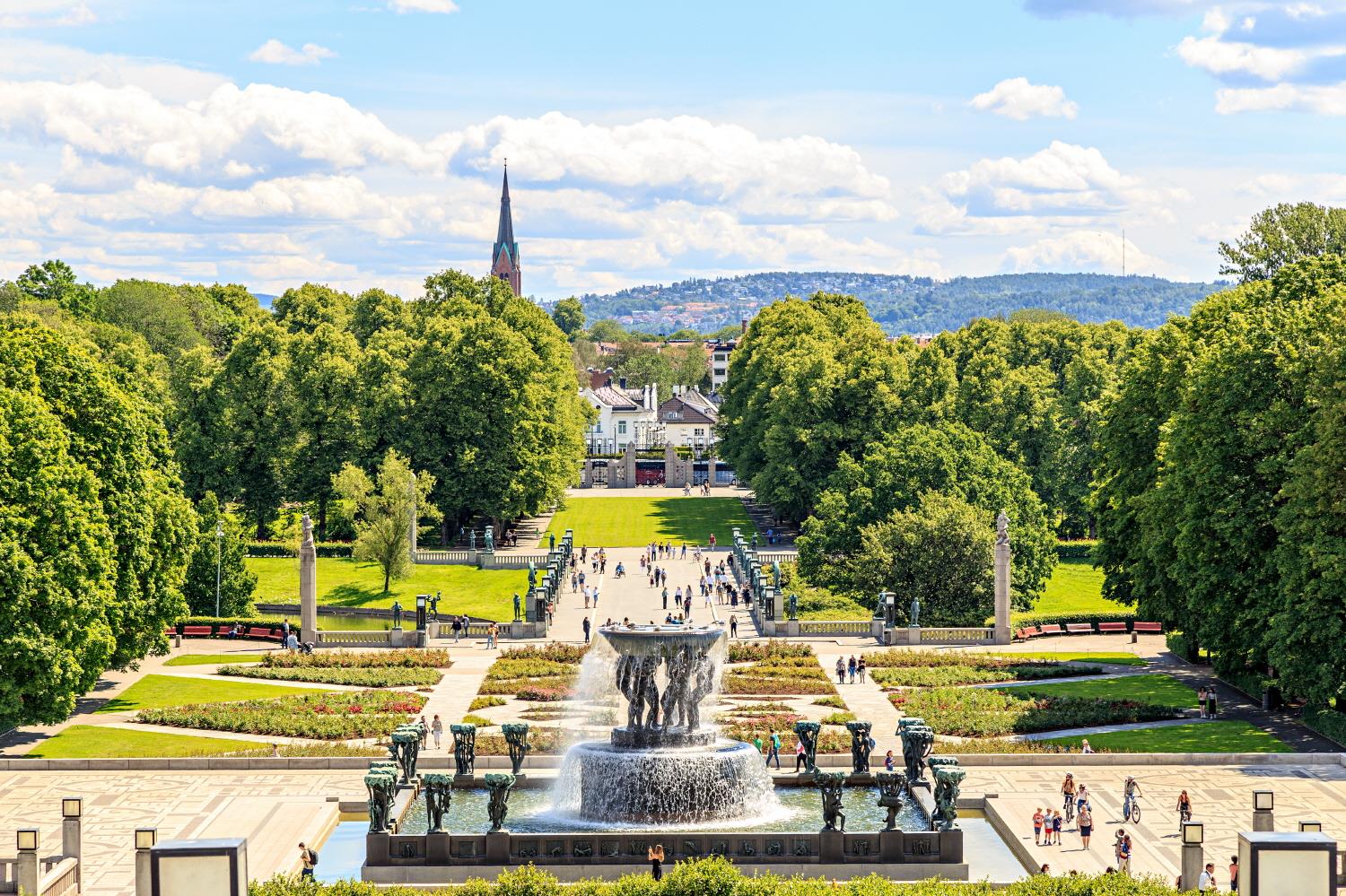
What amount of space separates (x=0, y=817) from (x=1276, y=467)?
3805 centimetres

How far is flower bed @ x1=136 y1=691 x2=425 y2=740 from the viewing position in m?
57.4

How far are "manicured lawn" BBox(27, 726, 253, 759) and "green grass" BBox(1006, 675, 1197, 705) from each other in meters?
27.1

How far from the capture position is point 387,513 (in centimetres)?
9238

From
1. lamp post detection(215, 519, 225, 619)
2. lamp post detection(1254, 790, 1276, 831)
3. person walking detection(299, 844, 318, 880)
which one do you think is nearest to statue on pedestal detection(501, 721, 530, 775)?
person walking detection(299, 844, 318, 880)

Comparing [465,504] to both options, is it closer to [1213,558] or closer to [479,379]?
[479,379]

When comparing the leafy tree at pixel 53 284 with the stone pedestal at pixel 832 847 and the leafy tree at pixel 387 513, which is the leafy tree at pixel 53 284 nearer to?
the leafy tree at pixel 387 513

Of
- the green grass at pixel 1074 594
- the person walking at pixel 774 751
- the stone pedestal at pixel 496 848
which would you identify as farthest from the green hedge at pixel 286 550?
the stone pedestal at pixel 496 848

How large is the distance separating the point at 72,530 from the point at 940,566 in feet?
127

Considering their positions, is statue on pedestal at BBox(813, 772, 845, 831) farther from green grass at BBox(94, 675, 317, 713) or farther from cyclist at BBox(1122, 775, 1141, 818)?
green grass at BBox(94, 675, 317, 713)

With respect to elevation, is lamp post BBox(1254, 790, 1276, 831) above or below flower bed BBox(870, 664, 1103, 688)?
above

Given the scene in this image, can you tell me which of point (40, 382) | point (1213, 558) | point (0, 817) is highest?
point (40, 382)

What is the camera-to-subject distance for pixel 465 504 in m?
106

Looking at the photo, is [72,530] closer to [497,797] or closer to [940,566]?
[497,797]

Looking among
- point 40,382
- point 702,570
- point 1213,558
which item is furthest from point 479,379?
point 1213,558
